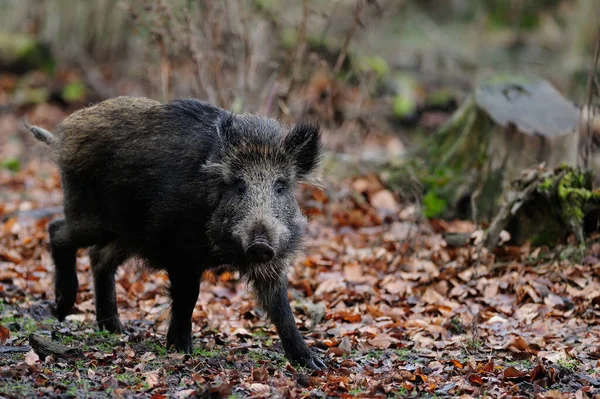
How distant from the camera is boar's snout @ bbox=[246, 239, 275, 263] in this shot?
494 centimetres

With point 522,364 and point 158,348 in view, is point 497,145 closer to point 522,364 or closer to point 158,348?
point 522,364

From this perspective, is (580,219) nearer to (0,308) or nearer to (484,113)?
(484,113)

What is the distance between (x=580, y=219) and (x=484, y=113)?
222cm

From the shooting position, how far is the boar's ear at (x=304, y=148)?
5723 millimetres

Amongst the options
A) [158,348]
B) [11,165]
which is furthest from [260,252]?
[11,165]

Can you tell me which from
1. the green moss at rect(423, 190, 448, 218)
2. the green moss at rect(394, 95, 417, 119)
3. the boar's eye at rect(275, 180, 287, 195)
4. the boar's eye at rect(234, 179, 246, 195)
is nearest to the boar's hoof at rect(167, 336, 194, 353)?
the boar's eye at rect(234, 179, 246, 195)

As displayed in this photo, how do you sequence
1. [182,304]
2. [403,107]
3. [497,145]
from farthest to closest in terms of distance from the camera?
1. [403,107]
2. [497,145]
3. [182,304]

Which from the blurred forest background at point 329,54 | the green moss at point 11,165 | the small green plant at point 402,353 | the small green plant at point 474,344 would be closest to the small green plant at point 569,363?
the small green plant at point 474,344

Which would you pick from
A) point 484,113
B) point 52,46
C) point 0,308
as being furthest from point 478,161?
point 52,46

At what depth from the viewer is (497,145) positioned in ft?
28.0

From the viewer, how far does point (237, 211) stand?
5.39 m

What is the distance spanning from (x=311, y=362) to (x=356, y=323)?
1.13 metres

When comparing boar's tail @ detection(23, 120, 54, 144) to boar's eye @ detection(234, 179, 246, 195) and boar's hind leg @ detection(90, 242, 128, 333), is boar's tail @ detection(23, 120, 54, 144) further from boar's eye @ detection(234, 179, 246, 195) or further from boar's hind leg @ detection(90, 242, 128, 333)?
boar's eye @ detection(234, 179, 246, 195)

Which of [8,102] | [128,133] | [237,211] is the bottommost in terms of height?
[8,102]
